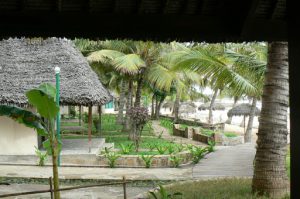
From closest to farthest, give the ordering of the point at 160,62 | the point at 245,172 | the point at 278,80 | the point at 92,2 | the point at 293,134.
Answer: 1. the point at 293,134
2. the point at 92,2
3. the point at 278,80
4. the point at 245,172
5. the point at 160,62

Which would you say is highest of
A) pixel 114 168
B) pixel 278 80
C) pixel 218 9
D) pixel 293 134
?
pixel 218 9

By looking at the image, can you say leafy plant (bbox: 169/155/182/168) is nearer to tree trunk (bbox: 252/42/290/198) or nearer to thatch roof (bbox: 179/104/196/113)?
tree trunk (bbox: 252/42/290/198)

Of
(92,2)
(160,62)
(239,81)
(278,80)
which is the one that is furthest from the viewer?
(160,62)

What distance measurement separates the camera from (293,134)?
353 cm

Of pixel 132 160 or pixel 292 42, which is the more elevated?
pixel 292 42

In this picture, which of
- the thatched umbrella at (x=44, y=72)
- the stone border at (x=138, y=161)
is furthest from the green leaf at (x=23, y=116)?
the thatched umbrella at (x=44, y=72)

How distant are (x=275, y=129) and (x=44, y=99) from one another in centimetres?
407

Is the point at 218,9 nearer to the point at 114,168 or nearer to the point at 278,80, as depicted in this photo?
the point at 278,80

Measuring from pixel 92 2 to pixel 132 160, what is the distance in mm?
10428

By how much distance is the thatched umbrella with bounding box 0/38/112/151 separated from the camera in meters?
16.2

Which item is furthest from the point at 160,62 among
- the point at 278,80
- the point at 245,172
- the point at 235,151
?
the point at 278,80

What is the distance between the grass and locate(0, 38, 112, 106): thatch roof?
7277 millimetres

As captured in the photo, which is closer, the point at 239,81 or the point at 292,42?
the point at 292,42

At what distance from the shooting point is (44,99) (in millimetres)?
6660
